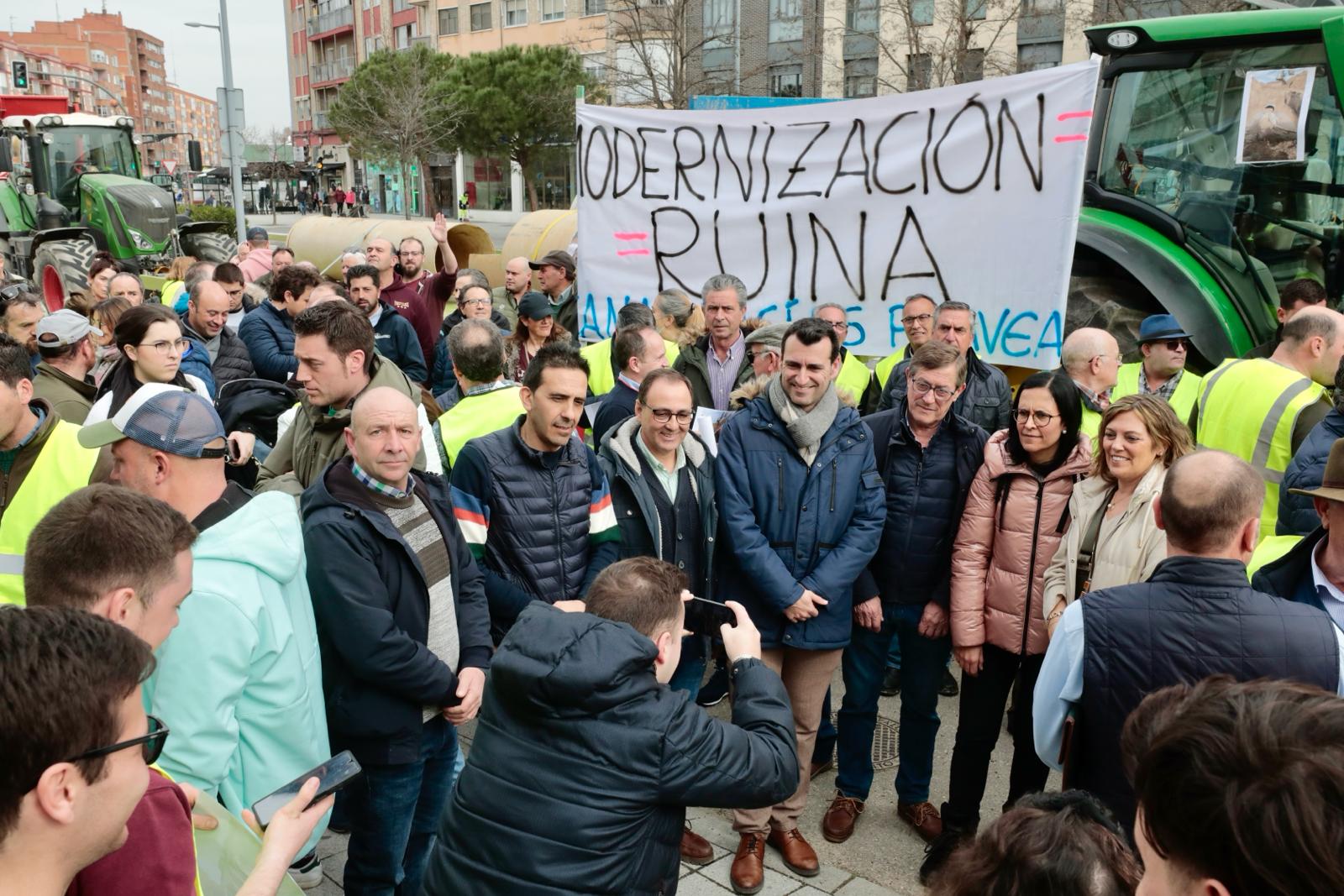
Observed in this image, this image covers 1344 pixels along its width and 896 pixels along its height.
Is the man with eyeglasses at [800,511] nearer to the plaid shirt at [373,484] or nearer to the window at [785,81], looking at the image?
the plaid shirt at [373,484]

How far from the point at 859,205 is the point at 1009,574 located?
301 cm

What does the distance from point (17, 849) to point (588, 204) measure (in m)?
5.96

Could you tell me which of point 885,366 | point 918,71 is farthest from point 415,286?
point 918,71

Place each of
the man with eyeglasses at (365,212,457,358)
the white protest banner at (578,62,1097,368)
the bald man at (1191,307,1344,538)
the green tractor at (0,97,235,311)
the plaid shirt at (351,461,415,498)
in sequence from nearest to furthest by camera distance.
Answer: the plaid shirt at (351,461,415,498) → the bald man at (1191,307,1344,538) → the white protest banner at (578,62,1097,368) → the man with eyeglasses at (365,212,457,358) → the green tractor at (0,97,235,311)

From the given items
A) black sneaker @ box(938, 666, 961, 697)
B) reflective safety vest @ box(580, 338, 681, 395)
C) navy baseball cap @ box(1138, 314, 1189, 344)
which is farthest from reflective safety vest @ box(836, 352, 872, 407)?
black sneaker @ box(938, 666, 961, 697)

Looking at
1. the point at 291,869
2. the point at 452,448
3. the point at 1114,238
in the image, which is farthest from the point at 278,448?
the point at 1114,238

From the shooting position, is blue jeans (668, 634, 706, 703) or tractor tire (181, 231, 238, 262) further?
tractor tire (181, 231, 238, 262)

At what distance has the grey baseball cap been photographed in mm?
4574

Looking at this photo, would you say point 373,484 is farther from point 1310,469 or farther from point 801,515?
point 1310,469

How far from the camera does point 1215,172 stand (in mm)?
6176

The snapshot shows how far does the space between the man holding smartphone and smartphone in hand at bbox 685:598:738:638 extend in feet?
1.66

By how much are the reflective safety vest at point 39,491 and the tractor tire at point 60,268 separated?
10.7 metres

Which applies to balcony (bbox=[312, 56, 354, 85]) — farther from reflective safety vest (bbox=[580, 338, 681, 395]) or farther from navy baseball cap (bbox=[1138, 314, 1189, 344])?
navy baseball cap (bbox=[1138, 314, 1189, 344])

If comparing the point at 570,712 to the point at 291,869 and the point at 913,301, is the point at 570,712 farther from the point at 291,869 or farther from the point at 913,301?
the point at 913,301
